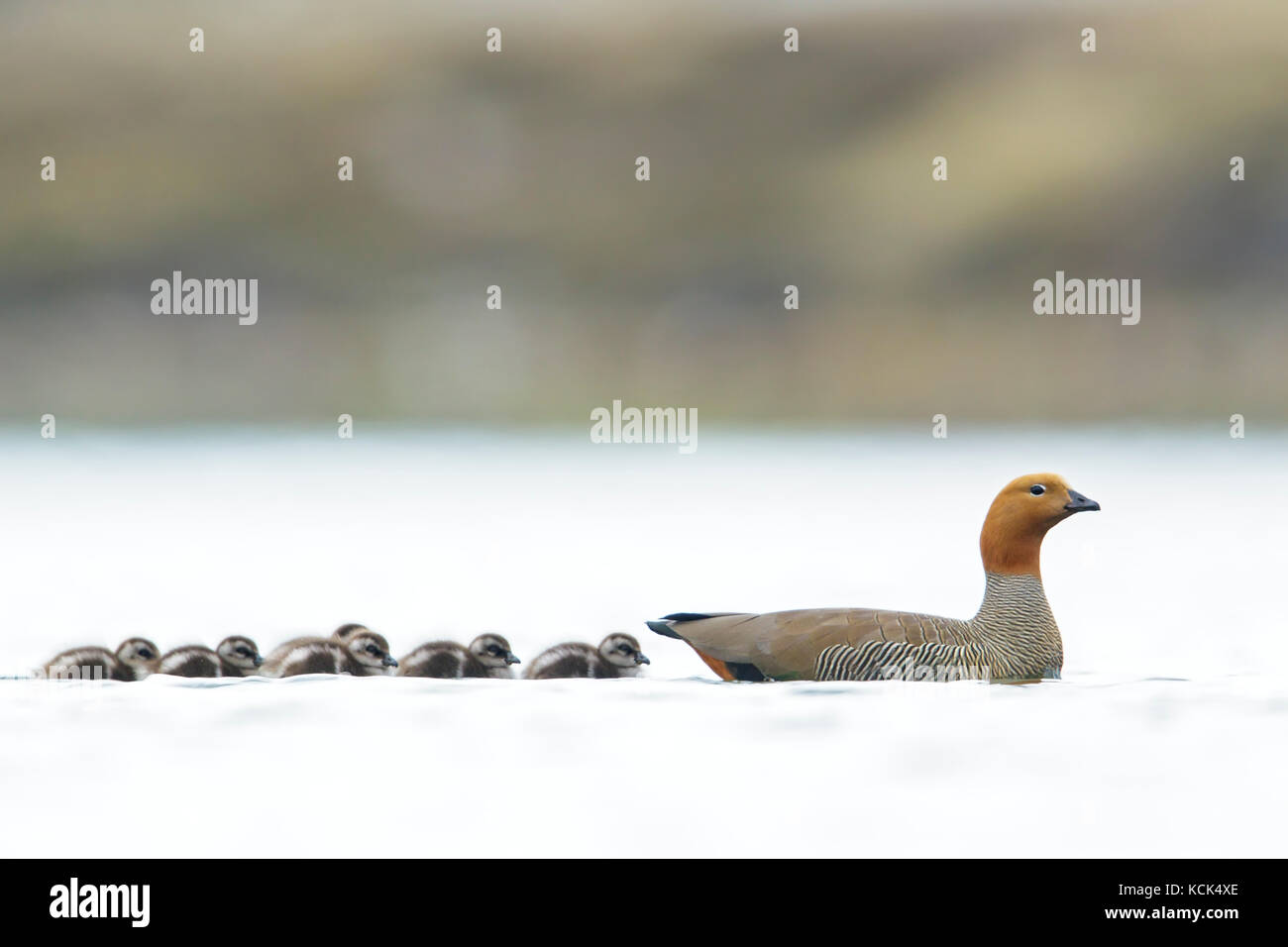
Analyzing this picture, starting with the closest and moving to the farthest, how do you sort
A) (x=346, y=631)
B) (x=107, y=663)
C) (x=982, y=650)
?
(x=982, y=650)
(x=107, y=663)
(x=346, y=631)

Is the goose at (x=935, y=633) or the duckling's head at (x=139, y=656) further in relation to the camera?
the duckling's head at (x=139, y=656)

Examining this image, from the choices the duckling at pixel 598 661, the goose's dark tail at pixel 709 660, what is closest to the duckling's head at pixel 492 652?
the duckling at pixel 598 661

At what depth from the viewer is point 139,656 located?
296 inches

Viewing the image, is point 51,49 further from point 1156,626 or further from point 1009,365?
point 1156,626

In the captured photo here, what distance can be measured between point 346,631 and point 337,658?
1.02ft

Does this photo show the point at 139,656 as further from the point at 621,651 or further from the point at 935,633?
the point at 935,633

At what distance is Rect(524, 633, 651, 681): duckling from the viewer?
7.49 meters

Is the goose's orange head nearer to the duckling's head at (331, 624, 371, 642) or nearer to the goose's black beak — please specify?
the goose's black beak

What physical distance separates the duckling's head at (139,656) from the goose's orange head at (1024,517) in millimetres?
3485

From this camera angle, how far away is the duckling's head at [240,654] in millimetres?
7457

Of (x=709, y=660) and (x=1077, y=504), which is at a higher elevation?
(x=1077, y=504)

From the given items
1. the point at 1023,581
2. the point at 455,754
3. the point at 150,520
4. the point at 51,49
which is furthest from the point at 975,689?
the point at 51,49

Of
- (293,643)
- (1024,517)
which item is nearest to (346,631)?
(293,643)

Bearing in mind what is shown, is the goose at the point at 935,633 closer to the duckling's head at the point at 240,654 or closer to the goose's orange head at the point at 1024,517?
the goose's orange head at the point at 1024,517
